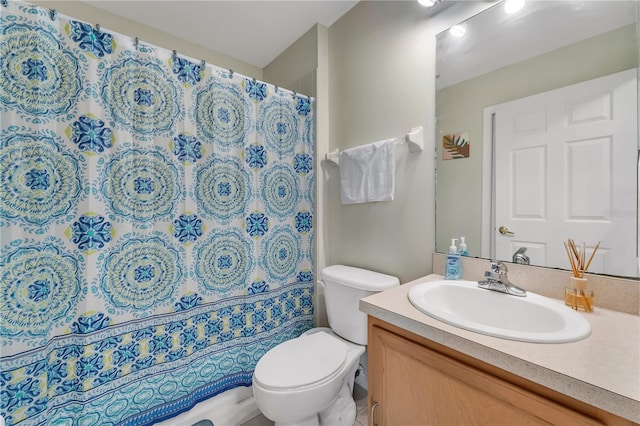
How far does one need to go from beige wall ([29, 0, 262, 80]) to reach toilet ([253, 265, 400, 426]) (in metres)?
1.92

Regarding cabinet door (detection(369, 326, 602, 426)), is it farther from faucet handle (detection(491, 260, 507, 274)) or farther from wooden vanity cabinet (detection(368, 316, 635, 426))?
faucet handle (detection(491, 260, 507, 274))

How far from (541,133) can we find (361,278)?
993mm

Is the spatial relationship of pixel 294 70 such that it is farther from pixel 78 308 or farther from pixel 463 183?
pixel 78 308

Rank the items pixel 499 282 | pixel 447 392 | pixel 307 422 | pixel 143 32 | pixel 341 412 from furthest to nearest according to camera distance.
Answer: pixel 143 32
pixel 341 412
pixel 307 422
pixel 499 282
pixel 447 392

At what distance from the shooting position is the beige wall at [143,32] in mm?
1472

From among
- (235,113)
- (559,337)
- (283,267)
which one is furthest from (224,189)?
(559,337)

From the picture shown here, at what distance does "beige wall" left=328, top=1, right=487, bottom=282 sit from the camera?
127 centimetres

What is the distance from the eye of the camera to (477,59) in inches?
43.6

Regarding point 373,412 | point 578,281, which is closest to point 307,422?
point 373,412

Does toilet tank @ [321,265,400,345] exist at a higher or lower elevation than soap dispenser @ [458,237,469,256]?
lower

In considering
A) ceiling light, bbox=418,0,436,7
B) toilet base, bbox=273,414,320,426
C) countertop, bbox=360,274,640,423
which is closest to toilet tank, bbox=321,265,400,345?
toilet base, bbox=273,414,320,426

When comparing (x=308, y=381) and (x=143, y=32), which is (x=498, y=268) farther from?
(x=143, y=32)

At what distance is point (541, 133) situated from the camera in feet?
3.06

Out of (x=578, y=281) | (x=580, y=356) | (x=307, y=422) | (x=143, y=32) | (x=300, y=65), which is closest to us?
(x=580, y=356)
